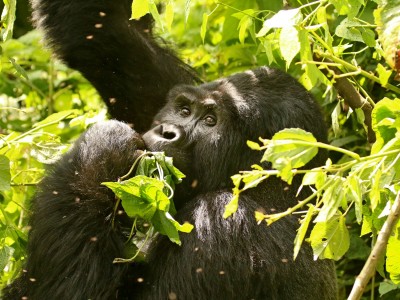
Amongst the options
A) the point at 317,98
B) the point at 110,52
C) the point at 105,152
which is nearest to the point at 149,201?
the point at 105,152

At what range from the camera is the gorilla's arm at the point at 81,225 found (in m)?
3.38

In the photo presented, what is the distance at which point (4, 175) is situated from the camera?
3297 mm

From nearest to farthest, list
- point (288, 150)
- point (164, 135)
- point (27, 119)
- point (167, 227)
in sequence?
1. point (288, 150)
2. point (167, 227)
3. point (164, 135)
4. point (27, 119)

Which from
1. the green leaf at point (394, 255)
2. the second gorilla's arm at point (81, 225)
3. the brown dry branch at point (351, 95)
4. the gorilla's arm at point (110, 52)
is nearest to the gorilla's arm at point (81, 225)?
the second gorilla's arm at point (81, 225)

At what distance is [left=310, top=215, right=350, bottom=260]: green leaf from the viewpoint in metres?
2.61

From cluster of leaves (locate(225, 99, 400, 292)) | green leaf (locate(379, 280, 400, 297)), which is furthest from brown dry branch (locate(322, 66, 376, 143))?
cluster of leaves (locate(225, 99, 400, 292))

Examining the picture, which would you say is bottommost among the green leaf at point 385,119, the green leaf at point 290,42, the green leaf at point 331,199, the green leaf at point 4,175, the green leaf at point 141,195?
the green leaf at point 141,195

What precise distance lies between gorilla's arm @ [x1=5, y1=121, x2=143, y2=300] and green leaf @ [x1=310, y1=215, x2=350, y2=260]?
1052 millimetres

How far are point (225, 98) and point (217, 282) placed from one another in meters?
1.01

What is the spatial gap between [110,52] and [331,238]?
2.17 metres

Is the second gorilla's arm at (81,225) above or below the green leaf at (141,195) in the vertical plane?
below

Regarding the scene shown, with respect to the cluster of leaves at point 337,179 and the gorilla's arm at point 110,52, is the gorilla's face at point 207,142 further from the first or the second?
the cluster of leaves at point 337,179

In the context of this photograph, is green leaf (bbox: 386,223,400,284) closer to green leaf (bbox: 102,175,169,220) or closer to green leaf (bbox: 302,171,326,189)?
green leaf (bbox: 302,171,326,189)

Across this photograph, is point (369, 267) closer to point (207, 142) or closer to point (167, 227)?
point (167, 227)
